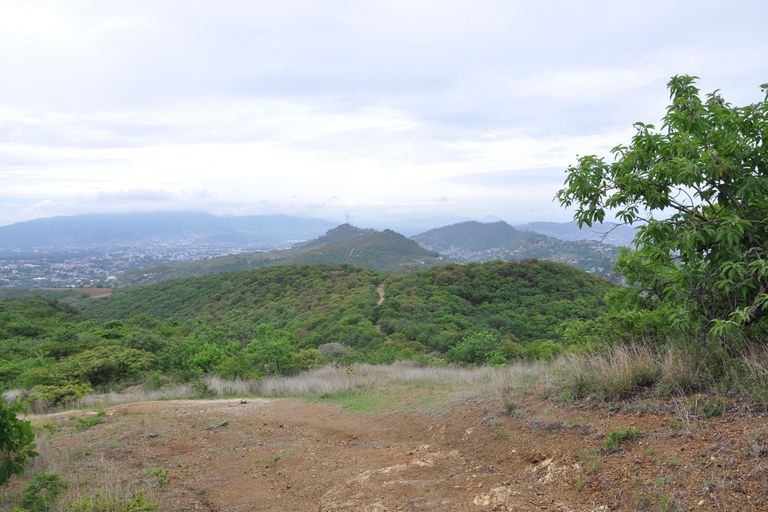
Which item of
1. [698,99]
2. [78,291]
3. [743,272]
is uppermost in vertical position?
[698,99]

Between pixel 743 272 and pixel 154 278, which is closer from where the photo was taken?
pixel 743 272

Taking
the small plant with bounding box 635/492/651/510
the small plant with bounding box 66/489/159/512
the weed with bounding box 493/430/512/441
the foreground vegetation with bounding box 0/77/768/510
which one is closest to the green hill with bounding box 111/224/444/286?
the foreground vegetation with bounding box 0/77/768/510

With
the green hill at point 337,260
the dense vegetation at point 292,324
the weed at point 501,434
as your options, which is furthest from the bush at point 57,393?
the green hill at point 337,260

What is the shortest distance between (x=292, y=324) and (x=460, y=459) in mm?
25768

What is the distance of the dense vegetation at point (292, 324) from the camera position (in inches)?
500

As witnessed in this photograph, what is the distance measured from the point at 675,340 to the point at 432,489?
3.78 m

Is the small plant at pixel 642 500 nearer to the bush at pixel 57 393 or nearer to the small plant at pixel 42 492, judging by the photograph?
the small plant at pixel 42 492

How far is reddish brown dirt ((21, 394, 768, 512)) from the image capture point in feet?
9.98

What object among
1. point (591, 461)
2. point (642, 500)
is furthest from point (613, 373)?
point (642, 500)

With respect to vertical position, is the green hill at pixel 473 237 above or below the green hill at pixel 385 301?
above

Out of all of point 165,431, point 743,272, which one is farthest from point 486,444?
point 165,431

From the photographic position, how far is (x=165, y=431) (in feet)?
21.9

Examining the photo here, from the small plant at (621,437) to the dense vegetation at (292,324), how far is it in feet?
17.0

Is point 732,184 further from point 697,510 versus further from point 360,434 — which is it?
point 360,434
